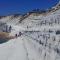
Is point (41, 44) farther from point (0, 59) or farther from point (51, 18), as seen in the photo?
point (0, 59)

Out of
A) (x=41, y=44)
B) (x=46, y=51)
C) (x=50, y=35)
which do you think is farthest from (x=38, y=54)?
(x=50, y=35)

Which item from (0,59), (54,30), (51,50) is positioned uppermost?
(54,30)

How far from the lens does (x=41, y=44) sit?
1345 cm

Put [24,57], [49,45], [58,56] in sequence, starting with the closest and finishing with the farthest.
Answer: [58,56] → [49,45] → [24,57]

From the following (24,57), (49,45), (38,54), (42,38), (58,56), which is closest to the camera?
(58,56)

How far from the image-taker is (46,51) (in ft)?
40.4

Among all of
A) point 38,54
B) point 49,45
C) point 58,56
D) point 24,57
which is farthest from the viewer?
point 24,57

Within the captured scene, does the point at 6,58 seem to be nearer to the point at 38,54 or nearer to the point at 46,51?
the point at 38,54

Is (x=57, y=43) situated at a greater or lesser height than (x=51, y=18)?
lesser

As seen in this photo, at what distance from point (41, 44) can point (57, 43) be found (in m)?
2.54

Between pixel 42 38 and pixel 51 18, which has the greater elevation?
pixel 51 18

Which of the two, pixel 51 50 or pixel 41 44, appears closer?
pixel 51 50

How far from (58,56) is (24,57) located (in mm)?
6319

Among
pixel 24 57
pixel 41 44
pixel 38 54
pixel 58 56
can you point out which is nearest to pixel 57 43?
pixel 58 56
